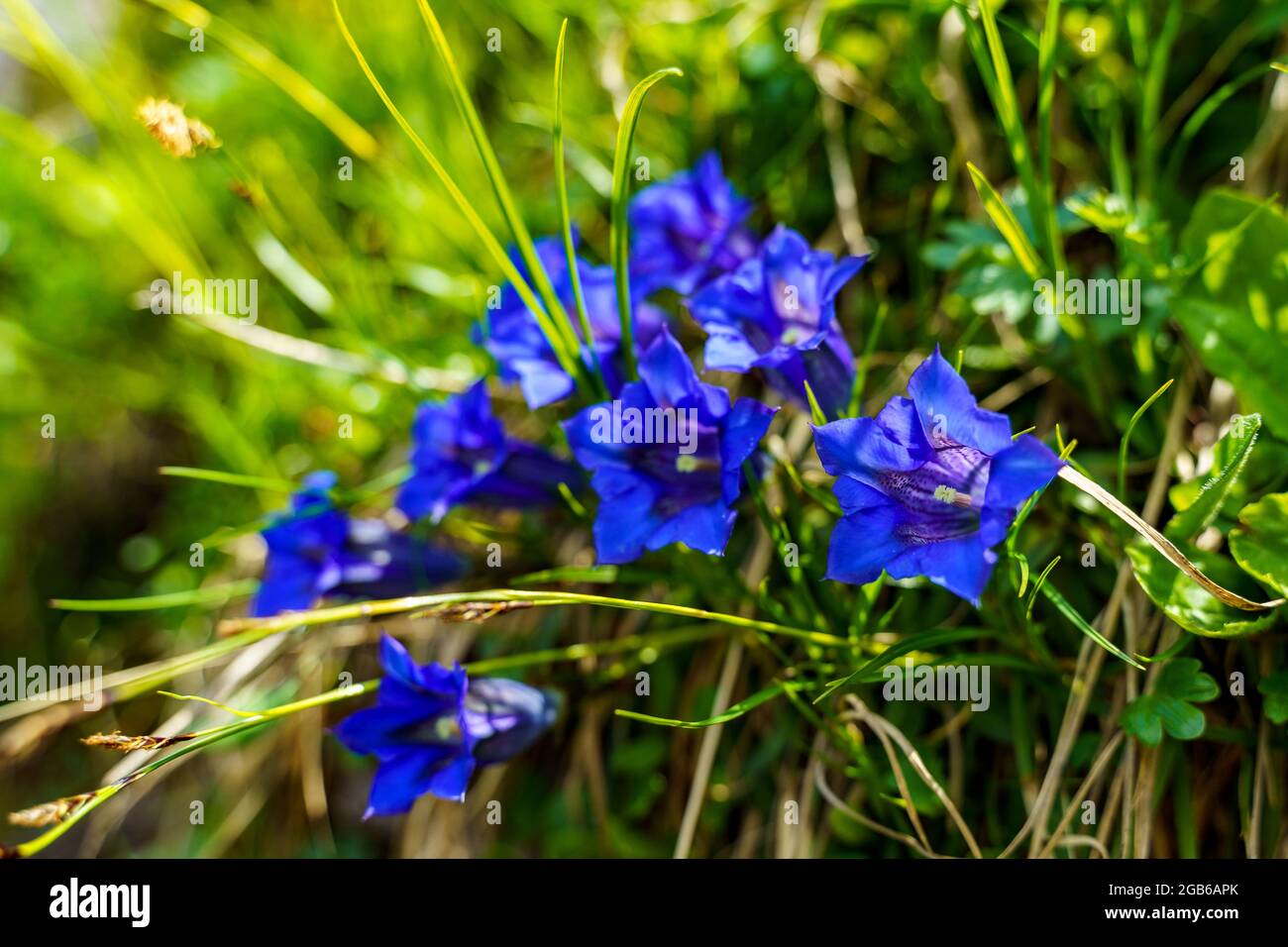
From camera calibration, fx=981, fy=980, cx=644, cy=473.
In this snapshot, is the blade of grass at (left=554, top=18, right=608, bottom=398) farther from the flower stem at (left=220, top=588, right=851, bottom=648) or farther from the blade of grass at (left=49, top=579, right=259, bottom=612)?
the blade of grass at (left=49, top=579, right=259, bottom=612)

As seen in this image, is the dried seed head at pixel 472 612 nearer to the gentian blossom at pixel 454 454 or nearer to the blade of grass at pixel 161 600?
the gentian blossom at pixel 454 454

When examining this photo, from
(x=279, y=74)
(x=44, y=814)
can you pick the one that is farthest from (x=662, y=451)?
(x=279, y=74)

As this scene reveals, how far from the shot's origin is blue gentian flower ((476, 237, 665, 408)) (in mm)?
1239

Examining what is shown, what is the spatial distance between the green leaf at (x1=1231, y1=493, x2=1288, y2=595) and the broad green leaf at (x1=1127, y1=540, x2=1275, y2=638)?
0.05m

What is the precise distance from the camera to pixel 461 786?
1.12 metres

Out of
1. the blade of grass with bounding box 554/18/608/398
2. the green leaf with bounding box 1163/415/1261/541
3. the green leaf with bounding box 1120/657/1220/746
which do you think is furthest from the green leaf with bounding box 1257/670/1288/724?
the blade of grass with bounding box 554/18/608/398

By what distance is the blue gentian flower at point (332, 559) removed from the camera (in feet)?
4.60

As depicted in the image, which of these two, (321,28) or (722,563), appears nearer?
(722,563)

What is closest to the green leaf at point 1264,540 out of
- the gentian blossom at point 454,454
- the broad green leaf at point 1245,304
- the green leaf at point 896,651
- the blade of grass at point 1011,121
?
the broad green leaf at point 1245,304

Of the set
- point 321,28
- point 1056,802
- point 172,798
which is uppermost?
point 321,28

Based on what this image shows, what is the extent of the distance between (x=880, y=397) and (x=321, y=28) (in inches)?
63.6
